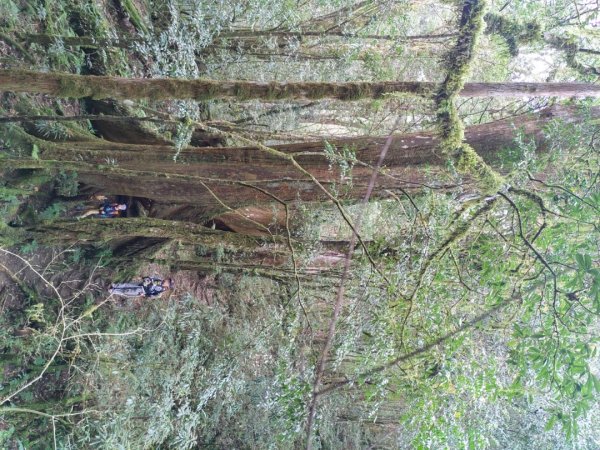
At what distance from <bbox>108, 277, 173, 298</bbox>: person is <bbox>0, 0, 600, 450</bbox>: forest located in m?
0.03

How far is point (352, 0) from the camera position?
8.30 metres

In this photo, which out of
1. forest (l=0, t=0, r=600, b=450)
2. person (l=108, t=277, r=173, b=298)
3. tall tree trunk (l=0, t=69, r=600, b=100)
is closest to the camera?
tall tree trunk (l=0, t=69, r=600, b=100)

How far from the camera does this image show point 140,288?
7281 millimetres

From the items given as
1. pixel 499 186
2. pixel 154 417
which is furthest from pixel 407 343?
pixel 154 417

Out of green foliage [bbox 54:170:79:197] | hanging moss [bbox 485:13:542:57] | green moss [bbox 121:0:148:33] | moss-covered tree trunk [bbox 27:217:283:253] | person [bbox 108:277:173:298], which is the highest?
green moss [bbox 121:0:148:33]

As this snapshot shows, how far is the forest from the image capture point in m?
4.29

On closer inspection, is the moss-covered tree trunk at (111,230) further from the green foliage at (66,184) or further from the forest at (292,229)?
the green foliage at (66,184)

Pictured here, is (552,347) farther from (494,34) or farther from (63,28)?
(63,28)

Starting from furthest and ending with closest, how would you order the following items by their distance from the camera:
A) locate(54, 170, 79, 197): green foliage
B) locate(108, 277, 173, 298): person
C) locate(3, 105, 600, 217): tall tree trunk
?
1. locate(108, 277, 173, 298): person
2. locate(54, 170, 79, 197): green foliage
3. locate(3, 105, 600, 217): tall tree trunk

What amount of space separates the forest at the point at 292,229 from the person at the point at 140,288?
1.3 inches

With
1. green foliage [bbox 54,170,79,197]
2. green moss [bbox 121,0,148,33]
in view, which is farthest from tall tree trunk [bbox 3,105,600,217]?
green moss [bbox 121,0,148,33]

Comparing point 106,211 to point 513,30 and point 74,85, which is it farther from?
point 513,30

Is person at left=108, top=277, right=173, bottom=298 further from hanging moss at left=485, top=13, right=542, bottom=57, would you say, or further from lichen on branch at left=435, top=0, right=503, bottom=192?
hanging moss at left=485, top=13, right=542, bottom=57

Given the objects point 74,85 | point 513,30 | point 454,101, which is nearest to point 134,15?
point 74,85
